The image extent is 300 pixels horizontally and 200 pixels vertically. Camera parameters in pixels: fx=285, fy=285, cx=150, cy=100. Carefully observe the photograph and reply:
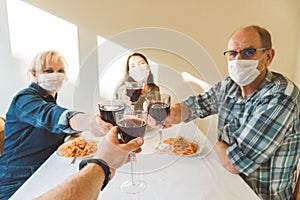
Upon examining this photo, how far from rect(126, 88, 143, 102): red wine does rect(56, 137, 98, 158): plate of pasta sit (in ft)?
1.04

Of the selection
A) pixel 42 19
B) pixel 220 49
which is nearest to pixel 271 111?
pixel 220 49

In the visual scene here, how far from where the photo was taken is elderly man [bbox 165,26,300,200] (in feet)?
3.79

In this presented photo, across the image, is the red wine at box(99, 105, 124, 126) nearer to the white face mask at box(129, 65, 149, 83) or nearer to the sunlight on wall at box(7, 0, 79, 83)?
the white face mask at box(129, 65, 149, 83)

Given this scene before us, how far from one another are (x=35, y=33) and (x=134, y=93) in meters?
1.73

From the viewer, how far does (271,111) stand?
1.16 m

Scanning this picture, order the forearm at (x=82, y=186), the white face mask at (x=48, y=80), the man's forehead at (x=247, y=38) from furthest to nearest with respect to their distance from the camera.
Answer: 1. the white face mask at (x=48, y=80)
2. the man's forehead at (x=247, y=38)
3. the forearm at (x=82, y=186)

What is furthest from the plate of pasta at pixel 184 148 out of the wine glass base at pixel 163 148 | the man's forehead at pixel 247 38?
the man's forehead at pixel 247 38

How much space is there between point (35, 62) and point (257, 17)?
1.99 m

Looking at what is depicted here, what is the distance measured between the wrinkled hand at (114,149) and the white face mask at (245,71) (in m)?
0.78

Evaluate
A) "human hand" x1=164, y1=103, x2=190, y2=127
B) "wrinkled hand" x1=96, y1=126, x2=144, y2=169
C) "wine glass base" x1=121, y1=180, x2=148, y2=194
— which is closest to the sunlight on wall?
"human hand" x1=164, y1=103, x2=190, y2=127

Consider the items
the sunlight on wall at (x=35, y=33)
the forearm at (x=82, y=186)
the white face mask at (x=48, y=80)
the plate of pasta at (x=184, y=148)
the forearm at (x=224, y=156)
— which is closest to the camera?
the forearm at (x=82, y=186)

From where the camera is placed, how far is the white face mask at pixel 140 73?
145 cm

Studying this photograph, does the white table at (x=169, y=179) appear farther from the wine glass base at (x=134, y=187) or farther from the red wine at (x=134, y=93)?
the red wine at (x=134, y=93)

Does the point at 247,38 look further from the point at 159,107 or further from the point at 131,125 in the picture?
the point at 131,125
